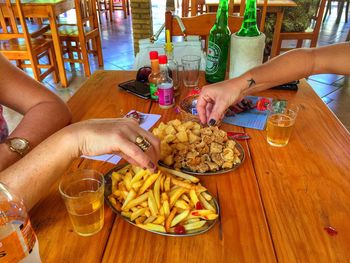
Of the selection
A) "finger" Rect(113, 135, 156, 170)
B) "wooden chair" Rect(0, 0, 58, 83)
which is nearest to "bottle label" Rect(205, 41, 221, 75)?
"finger" Rect(113, 135, 156, 170)

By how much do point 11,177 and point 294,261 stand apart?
23.1 inches

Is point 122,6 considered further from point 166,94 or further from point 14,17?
→ point 166,94

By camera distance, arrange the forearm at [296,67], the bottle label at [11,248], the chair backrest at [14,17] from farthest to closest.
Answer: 1. the chair backrest at [14,17]
2. the forearm at [296,67]
3. the bottle label at [11,248]

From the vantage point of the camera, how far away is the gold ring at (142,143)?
70cm

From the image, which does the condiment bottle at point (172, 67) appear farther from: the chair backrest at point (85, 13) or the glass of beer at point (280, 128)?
the chair backrest at point (85, 13)

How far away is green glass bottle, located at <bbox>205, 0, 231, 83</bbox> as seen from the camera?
1.25m

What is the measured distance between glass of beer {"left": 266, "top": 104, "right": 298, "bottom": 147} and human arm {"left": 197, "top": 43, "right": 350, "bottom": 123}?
0.14m

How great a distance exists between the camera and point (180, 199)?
0.70 metres

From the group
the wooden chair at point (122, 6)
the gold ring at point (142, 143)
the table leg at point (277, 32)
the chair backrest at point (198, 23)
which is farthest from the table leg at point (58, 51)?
the wooden chair at point (122, 6)

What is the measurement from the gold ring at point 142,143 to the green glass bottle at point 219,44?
68 cm

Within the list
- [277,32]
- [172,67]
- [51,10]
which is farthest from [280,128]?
[51,10]

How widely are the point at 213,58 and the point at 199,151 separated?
1.87 feet

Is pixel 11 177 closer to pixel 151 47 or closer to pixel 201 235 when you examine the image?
pixel 201 235

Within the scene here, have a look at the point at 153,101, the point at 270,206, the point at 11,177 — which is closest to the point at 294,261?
the point at 270,206
